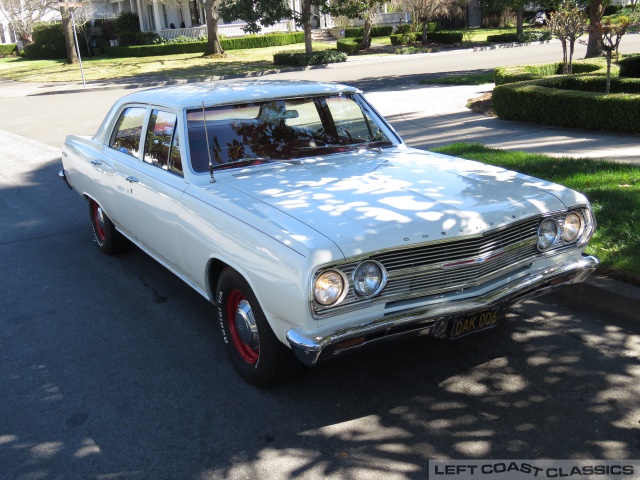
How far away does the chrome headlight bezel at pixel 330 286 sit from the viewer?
11.8 ft

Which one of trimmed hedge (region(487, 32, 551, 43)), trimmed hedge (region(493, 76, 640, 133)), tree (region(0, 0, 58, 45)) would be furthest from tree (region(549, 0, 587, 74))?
tree (region(0, 0, 58, 45))

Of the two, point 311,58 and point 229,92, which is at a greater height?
point 229,92

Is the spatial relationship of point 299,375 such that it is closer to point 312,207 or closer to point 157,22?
point 312,207

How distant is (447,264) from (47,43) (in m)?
49.8

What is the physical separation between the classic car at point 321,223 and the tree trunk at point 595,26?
12900 mm

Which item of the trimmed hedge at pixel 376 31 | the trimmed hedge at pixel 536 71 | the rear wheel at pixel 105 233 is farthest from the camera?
the trimmed hedge at pixel 376 31

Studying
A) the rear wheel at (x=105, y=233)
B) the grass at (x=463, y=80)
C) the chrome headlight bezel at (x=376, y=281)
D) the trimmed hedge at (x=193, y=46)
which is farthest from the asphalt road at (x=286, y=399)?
the trimmed hedge at (x=193, y=46)

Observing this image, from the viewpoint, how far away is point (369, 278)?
372 centimetres

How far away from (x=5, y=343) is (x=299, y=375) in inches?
92.2

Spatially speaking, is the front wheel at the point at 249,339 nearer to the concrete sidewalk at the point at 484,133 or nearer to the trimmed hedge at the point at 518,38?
the concrete sidewalk at the point at 484,133

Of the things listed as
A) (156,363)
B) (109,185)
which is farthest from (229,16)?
(156,363)

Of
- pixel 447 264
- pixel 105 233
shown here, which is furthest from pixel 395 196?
pixel 105 233

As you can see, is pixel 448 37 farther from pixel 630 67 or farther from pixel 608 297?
pixel 608 297

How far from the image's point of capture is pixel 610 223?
6031 millimetres
